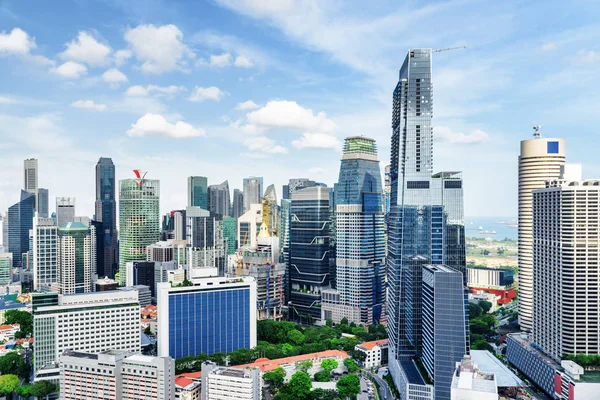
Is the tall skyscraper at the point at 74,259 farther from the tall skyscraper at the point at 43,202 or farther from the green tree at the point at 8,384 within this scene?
the green tree at the point at 8,384

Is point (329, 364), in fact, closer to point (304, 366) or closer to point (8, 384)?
point (304, 366)

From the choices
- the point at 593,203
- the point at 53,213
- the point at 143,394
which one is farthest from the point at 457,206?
the point at 53,213

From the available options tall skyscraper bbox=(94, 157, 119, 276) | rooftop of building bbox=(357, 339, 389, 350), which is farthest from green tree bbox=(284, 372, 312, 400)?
tall skyscraper bbox=(94, 157, 119, 276)

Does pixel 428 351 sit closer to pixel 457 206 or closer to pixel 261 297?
pixel 457 206

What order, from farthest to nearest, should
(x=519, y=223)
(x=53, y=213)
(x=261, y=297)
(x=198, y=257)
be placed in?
1. (x=53, y=213)
2. (x=198, y=257)
3. (x=261, y=297)
4. (x=519, y=223)

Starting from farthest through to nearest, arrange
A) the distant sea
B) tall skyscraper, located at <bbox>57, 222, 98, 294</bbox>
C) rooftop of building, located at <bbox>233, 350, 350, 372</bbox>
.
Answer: the distant sea, tall skyscraper, located at <bbox>57, 222, 98, 294</bbox>, rooftop of building, located at <bbox>233, 350, 350, 372</bbox>

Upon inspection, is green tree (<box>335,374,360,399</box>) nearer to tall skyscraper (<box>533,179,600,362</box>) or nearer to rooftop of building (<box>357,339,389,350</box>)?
rooftop of building (<box>357,339,389,350</box>)
